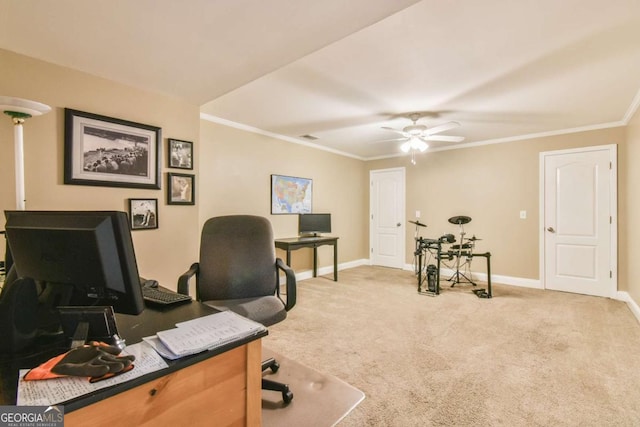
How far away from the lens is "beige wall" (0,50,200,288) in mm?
1993

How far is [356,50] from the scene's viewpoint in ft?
7.23

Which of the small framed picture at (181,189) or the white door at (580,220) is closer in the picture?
the small framed picture at (181,189)

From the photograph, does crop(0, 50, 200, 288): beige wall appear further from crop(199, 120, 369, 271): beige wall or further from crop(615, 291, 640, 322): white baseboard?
crop(615, 291, 640, 322): white baseboard

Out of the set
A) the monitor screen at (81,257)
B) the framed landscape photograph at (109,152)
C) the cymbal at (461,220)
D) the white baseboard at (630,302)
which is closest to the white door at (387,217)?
the cymbal at (461,220)

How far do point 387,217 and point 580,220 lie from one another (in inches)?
119

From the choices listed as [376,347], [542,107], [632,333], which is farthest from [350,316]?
[542,107]

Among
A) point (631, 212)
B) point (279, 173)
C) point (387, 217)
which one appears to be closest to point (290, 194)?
point (279, 173)

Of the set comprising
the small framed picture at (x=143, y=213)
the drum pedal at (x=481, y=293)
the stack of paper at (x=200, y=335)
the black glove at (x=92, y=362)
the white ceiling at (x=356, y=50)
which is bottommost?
the drum pedal at (x=481, y=293)

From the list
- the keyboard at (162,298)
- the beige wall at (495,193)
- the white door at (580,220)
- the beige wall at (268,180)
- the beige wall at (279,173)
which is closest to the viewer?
the keyboard at (162,298)

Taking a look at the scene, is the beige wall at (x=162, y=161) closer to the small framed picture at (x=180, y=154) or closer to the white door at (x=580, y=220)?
the small framed picture at (x=180, y=154)

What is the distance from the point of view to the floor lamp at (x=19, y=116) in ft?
5.45

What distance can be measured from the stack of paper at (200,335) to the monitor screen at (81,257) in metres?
0.14

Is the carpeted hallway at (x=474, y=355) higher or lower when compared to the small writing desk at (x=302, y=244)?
lower

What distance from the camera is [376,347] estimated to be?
2.62 metres
